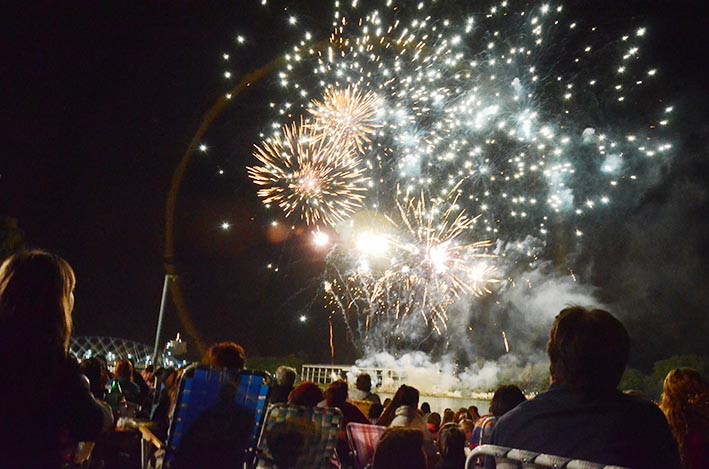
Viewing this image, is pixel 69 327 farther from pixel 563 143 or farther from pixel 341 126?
pixel 563 143

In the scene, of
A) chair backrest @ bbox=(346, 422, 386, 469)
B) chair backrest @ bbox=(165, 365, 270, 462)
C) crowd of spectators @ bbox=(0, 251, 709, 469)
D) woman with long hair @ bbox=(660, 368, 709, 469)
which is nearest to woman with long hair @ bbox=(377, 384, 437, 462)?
chair backrest @ bbox=(346, 422, 386, 469)

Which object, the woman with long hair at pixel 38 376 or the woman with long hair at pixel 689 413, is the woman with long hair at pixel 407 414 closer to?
the woman with long hair at pixel 689 413

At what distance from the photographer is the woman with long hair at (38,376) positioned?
232cm

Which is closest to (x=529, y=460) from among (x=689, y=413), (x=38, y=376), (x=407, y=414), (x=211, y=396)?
(x=38, y=376)

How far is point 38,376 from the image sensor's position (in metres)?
2.36

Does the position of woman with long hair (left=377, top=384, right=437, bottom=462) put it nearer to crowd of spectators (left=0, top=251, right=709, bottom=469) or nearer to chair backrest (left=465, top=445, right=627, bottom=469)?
crowd of spectators (left=0, top=251, right=709, bottom=469)

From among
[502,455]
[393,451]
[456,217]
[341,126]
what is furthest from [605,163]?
[502,455]

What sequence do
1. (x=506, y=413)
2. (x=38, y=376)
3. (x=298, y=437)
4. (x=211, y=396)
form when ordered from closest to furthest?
(x=38, y=376), (x=506, y=413), (x=211, y=396), (x=298, y=437)

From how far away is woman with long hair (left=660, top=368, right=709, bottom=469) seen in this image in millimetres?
3539

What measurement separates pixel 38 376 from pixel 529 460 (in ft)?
6.41

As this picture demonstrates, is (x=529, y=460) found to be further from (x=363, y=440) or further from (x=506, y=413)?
(x=363, y=440)

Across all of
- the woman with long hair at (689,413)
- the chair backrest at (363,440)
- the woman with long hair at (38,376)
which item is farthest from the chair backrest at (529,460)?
the chair backrest at (363,440)

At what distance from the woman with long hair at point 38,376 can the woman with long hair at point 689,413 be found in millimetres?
3419

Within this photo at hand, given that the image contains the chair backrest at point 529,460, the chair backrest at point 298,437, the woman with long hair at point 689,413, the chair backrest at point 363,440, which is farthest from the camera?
the chair backrest at point 363,440
